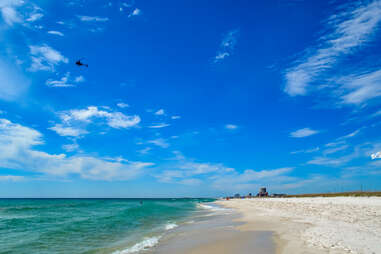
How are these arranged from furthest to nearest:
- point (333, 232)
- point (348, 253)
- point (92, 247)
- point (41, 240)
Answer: point (41, 240) → point (92, 247) → point (333, 232) → point (348, 253)

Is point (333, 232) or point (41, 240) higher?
point (333, 232)

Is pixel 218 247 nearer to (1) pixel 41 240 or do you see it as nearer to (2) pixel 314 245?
(2) pixel 314 245

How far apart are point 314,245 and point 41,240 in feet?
54.4

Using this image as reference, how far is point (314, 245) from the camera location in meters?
9.30

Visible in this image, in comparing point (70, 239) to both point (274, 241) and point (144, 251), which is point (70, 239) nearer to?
point (144, 251)

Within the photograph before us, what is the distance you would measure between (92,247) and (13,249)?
4.60 m

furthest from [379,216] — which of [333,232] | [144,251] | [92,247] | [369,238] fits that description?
[92,247]

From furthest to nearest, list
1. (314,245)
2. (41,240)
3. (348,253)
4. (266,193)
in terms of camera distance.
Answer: (266,193)
(41,240)
(314,245)
(348,253)

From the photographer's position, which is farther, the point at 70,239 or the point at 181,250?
the point at 70,239

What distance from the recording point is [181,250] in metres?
10.5

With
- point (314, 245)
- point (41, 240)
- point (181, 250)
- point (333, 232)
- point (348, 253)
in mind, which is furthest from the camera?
point (41, 240)

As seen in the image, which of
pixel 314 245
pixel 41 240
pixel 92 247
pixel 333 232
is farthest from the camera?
pixel 41 240

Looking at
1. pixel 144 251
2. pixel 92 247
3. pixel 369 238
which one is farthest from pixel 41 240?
pixel 369 238

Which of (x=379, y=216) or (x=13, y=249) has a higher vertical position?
(x=379, y=216)
